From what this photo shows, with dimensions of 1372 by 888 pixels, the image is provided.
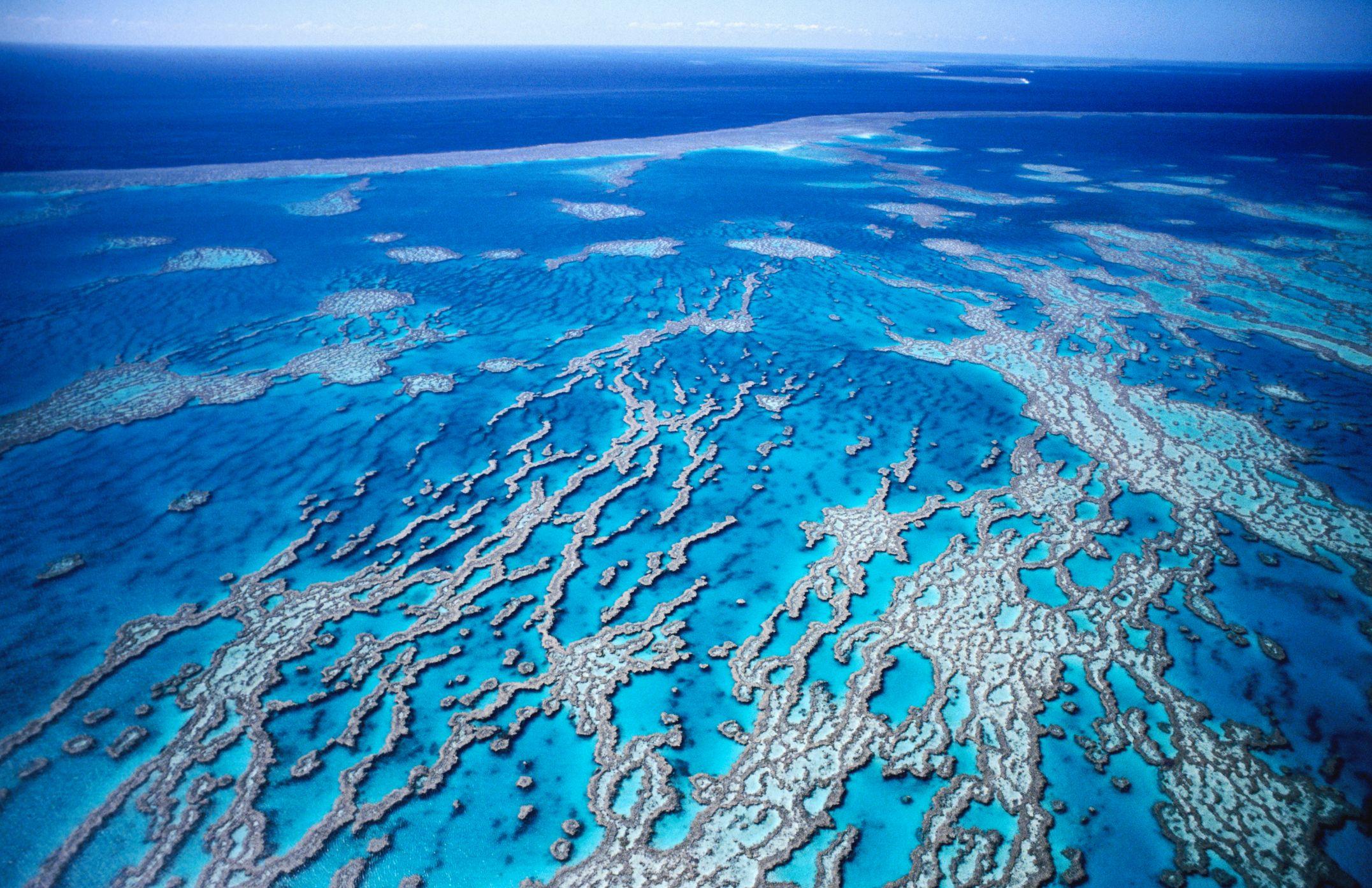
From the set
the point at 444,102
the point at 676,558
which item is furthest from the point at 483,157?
the point at 676,558

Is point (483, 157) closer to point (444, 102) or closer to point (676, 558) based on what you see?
point (444, 102)

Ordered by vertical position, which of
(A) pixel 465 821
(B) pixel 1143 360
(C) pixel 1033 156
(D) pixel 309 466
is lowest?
(A) pixel 465 821

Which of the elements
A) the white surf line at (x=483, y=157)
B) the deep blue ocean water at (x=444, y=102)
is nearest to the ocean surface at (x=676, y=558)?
the white surf line at (x=483, y=157)

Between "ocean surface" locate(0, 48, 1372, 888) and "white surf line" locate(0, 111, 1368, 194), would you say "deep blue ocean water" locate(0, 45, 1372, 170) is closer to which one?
"white surf line" locate(0, 111, 1368, 194)

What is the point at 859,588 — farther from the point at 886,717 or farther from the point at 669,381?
the point at 669,381

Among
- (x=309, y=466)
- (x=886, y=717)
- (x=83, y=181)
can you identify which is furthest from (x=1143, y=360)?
(x=83, y=181)

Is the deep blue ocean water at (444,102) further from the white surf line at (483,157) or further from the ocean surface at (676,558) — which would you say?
the ocean surface at (676,558)

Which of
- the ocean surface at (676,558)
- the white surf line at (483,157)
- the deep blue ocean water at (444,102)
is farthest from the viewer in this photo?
the deep blue ocean water at (444,102)

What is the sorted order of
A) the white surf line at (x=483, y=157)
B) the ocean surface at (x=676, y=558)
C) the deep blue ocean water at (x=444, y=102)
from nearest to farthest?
the ocean surface at (x=676, y=558)
the white surf line at (x=483, y=157)
the deep blue ocean water at (x=444, y=102)
